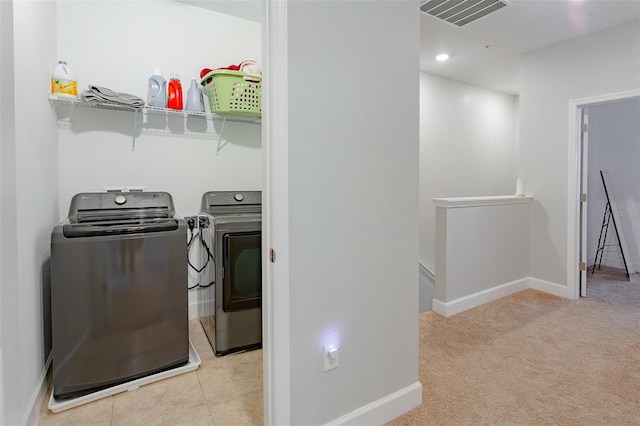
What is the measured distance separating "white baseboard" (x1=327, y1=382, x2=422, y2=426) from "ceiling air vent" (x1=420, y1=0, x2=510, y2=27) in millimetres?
2667

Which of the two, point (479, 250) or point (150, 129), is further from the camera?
point (479, 250)

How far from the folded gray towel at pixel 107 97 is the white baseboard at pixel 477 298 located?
112 inches

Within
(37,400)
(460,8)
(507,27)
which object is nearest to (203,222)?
(37,400)

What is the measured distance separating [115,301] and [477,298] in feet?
9.57

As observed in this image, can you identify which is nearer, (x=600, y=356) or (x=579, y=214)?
(x=600, y=356)

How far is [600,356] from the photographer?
2303mm

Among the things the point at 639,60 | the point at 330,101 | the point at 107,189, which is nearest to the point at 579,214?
the point at 639,60

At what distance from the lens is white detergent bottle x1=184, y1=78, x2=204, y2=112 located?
2672 mm

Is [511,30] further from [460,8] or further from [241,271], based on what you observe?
[241,271]

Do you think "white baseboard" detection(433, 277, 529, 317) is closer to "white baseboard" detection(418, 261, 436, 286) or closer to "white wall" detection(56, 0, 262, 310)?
"white baseboard" detection(418, 261, 436, 286)

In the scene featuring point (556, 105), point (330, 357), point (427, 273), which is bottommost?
point (427, 273)

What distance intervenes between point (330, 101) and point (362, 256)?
69cm

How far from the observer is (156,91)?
2.53 m

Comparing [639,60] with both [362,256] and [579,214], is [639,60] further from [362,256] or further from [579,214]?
[362,256]
